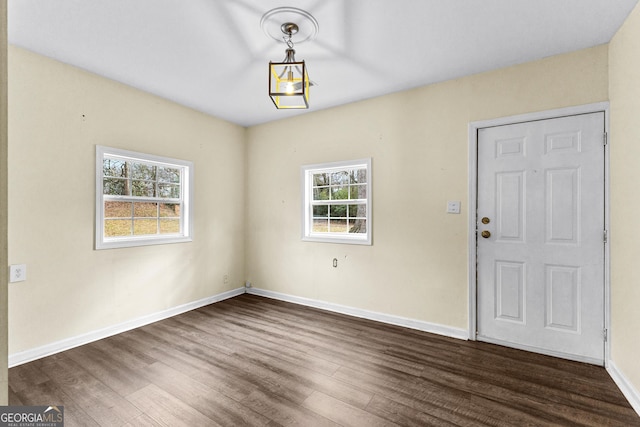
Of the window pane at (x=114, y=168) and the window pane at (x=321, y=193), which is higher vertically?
the window pane at (x=114, y=168)

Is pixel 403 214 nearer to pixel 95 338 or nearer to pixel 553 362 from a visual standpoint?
pixel 553 362

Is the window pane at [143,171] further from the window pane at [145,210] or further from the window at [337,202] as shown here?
the window at [337,202]

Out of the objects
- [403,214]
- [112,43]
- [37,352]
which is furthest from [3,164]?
[403,214]

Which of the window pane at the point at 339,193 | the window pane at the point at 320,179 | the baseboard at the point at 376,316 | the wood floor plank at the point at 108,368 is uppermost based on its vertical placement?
the window pane at the point at 320,179

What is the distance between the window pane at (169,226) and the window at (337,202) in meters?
1.66

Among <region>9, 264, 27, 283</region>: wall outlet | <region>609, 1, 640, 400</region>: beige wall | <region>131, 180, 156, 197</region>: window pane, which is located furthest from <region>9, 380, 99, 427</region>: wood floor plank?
<region>609, 1, 640, 400</region>: beige wall

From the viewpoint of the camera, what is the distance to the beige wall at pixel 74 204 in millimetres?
2453

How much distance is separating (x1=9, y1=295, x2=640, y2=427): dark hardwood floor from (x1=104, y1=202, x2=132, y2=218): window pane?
1.27m

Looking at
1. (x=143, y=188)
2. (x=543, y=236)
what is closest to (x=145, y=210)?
(x=143, y=188)

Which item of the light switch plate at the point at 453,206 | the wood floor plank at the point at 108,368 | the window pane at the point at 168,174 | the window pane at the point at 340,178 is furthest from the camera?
the window pane at the point at 340,178

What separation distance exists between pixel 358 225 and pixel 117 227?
2.78 meters

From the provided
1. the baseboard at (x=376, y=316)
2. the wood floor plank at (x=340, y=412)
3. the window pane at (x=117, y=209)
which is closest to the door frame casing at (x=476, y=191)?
the baseboard at (x=376, y=316)

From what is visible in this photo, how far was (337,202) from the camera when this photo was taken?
3926mm

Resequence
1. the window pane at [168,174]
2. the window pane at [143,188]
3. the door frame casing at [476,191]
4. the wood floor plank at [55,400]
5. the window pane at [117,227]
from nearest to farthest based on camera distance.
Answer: the wood floor plank at [55,400] < the door frame casing at [476,191] < the window pane at [117,227] < the window pane at [143,188] < the window pane at [168,174]
